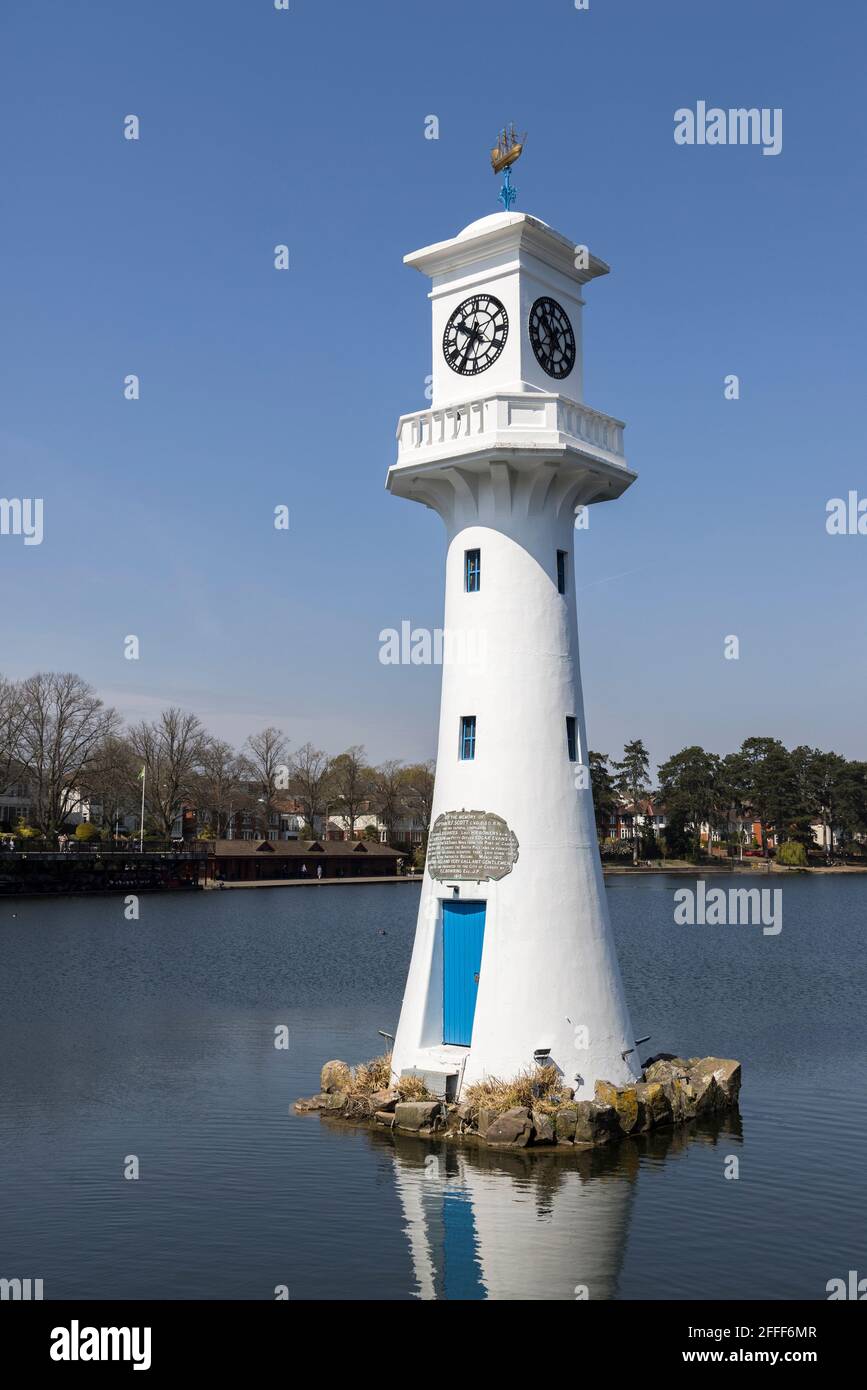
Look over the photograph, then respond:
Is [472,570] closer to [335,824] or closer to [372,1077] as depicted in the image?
[372,1077]

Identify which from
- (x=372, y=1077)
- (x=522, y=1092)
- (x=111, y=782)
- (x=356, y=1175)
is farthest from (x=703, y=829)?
(x=356, y=1175)

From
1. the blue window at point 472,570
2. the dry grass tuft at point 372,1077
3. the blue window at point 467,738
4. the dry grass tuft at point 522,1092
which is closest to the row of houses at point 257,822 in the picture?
the dry grass tuft at point 372,1077

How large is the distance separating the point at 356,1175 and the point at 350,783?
14480 centimetres

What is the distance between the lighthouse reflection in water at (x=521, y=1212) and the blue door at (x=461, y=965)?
2.35 m

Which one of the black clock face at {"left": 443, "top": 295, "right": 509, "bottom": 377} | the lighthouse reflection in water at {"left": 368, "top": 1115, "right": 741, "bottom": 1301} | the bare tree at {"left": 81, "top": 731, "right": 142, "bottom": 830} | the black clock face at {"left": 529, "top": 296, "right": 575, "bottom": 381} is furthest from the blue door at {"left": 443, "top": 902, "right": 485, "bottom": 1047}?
the bare tree at {"left": 81, "top": 731, "right": 142, "bottom": 830}

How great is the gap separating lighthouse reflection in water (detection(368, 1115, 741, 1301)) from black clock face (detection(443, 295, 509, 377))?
47.4ft

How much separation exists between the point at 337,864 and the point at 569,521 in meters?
106

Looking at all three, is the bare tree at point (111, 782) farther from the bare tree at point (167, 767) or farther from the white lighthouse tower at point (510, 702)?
the white lighthouse tower at point (510, 702)

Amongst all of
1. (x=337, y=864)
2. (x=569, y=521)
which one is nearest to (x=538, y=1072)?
(x=569, y=521)

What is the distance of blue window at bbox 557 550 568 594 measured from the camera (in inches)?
928

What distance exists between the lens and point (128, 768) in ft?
433

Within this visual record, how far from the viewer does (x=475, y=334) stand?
23.7 meters
